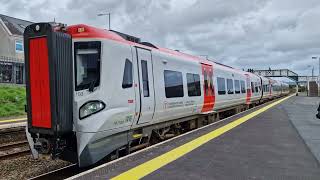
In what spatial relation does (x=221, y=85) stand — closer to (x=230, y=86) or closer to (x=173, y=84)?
(x=230, y=86)

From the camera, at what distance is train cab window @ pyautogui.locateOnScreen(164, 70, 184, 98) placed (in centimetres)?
1012

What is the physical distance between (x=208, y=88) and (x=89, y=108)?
26.5 ft

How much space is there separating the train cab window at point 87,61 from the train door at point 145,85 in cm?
140

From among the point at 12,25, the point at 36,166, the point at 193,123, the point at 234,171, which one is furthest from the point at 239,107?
the point at 12,25

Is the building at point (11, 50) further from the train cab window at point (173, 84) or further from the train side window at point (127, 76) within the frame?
the train side window at point (127, 76)

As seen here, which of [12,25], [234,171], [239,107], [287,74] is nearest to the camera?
[234,171]

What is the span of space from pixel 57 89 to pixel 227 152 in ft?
12.2

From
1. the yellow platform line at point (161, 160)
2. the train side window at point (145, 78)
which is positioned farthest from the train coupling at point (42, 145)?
the train side window at point (145, 78)

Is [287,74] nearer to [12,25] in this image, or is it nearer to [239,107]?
[12,25]

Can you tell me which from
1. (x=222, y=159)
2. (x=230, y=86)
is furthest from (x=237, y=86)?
(x=222, y=159)

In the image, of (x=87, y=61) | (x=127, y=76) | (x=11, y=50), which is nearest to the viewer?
(x=87, y=61)

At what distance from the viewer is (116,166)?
6.47 m

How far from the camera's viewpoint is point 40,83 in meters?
6.97

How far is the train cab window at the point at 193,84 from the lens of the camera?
1212cm
